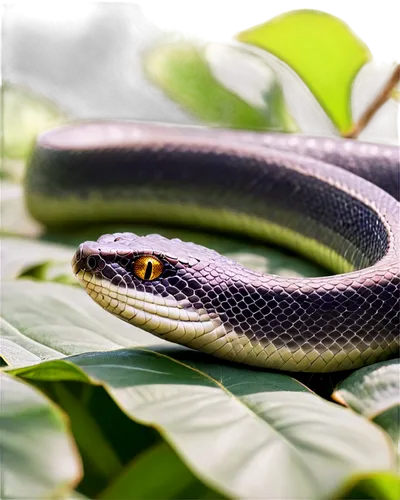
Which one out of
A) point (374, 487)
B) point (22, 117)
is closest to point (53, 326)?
point (374, 487)

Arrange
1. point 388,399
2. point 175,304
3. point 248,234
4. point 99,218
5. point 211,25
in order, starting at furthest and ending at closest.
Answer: point 211,25, point 99,218, point 248,234, point 175,304, point 388,399

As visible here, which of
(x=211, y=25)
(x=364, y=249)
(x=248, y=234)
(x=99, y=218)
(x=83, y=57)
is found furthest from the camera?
(x=83, y=57)

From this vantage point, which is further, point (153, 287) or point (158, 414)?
point (153, 287)

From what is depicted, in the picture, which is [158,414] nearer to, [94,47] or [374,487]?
[374,487]

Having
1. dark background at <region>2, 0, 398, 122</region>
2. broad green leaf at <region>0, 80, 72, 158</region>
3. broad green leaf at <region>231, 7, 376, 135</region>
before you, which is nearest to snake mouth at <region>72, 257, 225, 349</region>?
broad green leaf at <region>231, 7, 376, 135</region>

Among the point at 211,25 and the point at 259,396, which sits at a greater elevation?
the point at 211,25

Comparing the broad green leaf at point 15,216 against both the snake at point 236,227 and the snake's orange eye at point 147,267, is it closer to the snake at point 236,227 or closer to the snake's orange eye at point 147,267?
the snake at point 236,227

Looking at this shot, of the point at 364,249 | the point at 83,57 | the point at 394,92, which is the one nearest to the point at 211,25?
the point at 83,57

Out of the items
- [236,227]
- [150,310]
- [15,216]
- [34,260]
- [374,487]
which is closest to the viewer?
[374,487]

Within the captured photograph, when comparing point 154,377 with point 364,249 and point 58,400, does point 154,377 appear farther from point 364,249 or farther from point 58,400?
point 364,249
